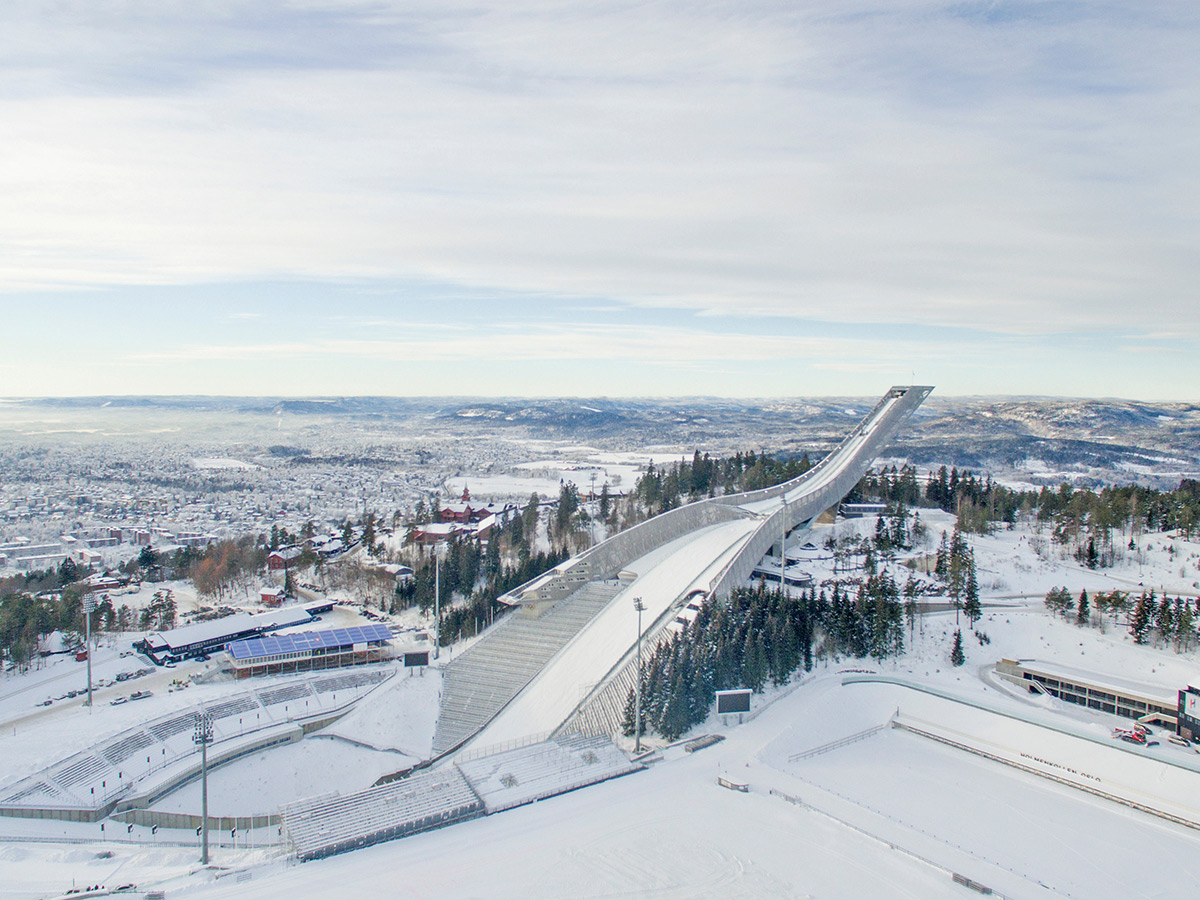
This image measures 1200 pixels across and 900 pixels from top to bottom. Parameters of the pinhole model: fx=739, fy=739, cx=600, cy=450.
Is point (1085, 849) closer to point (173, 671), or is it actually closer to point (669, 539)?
point (669, 539)

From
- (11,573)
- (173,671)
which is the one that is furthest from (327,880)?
(11,573)

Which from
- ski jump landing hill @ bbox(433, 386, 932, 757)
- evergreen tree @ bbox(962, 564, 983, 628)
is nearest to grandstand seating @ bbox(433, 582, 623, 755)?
ski jump landing hill @ bbox(433, 386, 932, 757)

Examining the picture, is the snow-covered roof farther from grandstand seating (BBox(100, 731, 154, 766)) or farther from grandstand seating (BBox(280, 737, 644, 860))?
grandstand seating (BBox(100, 731, 154, 766))

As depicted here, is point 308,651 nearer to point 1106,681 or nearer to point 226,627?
point 226,627

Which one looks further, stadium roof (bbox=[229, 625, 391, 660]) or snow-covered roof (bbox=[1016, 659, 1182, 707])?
stadium roof (bbox=[229, 625, 391, 660])

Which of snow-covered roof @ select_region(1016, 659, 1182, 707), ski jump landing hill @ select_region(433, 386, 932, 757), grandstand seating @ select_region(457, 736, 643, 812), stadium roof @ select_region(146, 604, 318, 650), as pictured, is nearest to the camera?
grandstand seating @ select_region(457, 736, 643, 812)

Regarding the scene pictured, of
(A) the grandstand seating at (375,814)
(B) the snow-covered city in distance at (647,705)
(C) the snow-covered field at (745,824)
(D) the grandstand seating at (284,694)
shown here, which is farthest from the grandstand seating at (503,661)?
(A) the grandstand seating at (375,814)

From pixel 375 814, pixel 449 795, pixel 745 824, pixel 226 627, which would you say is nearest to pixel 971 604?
pixel 745 824
